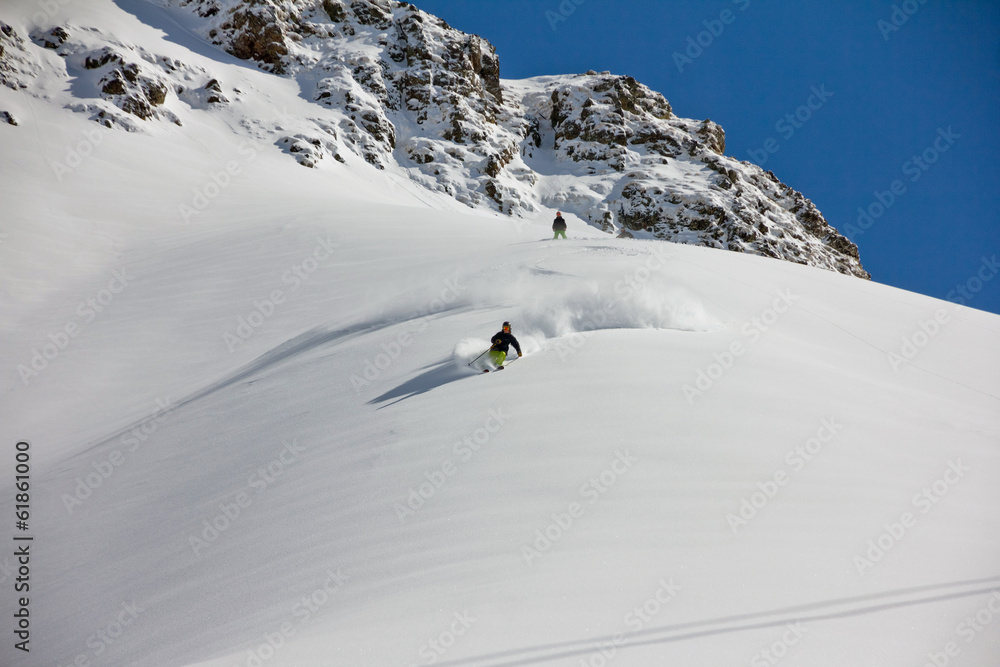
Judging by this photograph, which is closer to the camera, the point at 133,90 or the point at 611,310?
the point at 611,310

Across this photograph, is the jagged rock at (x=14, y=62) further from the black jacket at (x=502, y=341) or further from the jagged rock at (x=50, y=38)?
the black jacket at (x=502, y=341)

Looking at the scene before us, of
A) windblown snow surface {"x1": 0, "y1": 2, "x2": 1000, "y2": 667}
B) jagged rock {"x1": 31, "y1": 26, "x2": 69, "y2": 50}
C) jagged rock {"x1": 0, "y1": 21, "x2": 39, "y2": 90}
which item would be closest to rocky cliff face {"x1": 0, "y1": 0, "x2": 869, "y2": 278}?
jagged rock {"x1": 31, "y1": 26, "x2": 69, "y2": 50}

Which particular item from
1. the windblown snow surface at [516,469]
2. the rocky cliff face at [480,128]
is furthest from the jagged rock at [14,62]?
the windblown snow surface at [516,469]

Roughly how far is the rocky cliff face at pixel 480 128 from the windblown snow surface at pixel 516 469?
32089 mm

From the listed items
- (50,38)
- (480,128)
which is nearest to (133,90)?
(50,38)

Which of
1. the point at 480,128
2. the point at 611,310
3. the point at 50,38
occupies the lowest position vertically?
the point at 611,310

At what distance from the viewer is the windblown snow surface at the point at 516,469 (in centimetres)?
348

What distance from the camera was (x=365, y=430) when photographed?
6277mm

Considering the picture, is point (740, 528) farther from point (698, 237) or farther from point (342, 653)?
point (698, 237)

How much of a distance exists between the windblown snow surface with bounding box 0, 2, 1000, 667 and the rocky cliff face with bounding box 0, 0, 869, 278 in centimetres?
3209

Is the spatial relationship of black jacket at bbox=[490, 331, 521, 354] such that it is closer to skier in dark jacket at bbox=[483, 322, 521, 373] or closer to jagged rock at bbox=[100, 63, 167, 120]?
skier in dark jacket at bbox=[483, 322, 521, 373]

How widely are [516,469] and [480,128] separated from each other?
6008 centimetres

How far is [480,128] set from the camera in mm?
59438

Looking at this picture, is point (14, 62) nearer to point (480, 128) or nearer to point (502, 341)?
point (480, 128)
